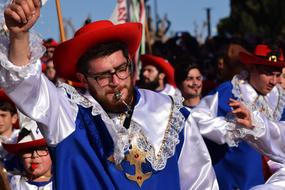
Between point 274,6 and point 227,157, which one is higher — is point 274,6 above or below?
below

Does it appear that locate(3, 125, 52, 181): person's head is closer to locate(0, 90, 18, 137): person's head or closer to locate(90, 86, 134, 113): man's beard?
locate(0, 90, 18, 137): person's head

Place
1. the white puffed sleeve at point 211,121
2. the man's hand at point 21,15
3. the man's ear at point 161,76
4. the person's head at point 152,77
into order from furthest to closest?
the man's ear at point 161,76 → the person's head at point 152,77 → the white puffed sleeve at point 211,121 → the man's hand at point 21,15

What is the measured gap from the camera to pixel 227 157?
284 inches

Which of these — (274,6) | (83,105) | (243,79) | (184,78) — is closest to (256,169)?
(243,79)

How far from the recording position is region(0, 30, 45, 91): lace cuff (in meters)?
3.68

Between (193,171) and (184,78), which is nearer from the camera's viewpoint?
(193,171)

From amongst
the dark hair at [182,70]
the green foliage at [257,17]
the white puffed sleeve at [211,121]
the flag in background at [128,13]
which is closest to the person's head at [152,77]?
the flag in background at [128,13]

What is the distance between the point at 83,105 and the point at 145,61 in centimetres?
579

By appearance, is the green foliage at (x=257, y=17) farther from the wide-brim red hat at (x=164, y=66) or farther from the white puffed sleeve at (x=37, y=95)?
the white puffed sleeve at (x=37, y=95)

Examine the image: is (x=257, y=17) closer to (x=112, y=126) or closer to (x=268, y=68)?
(x=268, y=68)

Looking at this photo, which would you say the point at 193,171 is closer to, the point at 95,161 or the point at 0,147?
the point at 95,161

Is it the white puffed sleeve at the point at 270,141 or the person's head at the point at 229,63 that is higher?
the white puffed sleeve at the point at 270,141

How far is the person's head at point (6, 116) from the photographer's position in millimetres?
7418

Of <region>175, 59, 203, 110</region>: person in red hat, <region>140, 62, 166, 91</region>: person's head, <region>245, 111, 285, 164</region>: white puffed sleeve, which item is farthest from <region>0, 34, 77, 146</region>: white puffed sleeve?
<region>140, 62, 166, 91</region>: person's head
